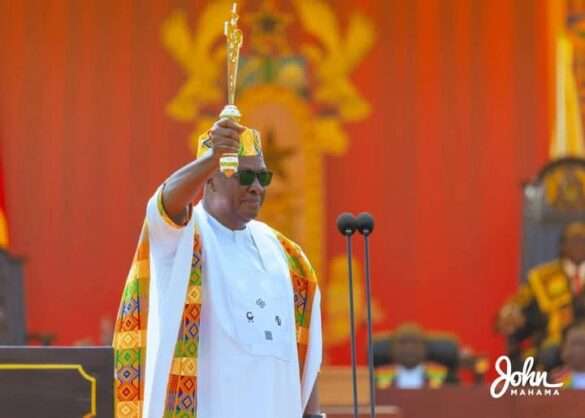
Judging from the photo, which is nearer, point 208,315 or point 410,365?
point 208,315

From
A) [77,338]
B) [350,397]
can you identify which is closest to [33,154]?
[77,338]

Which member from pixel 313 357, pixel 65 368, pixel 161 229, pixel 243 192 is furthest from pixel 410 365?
pixel 65 368

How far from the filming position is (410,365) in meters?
10.6

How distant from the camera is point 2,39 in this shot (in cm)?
1286

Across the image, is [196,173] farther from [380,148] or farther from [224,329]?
[380,148]

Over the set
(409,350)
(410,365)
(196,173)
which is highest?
(409,350)

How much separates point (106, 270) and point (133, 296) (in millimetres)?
7821

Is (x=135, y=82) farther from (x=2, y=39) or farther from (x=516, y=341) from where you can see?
(x=516, y=341)

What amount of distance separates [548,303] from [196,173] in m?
6.99

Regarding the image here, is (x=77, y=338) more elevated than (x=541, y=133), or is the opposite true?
(x=541, y=133)

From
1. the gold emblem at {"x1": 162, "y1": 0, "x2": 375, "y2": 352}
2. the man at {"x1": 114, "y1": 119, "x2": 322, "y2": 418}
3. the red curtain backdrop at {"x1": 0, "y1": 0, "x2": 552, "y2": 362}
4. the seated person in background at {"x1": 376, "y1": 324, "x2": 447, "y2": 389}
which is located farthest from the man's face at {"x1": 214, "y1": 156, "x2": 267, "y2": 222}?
the red curtain backdrop at {"x1": 0, "y1": 0, "x2": 552, "y2": 362}

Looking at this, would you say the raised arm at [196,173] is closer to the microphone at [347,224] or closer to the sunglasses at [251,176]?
the sunglasses at [251,176]

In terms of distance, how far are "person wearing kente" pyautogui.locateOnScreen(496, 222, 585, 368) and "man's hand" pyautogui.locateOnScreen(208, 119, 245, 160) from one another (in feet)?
21.6

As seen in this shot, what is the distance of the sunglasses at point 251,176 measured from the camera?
5230 mm
